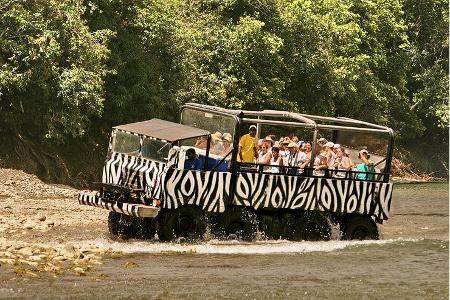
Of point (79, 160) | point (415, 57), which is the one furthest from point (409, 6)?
point (79, 160)

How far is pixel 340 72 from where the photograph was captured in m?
61.0

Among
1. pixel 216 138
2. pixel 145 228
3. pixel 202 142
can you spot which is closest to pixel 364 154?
pixel 216 138

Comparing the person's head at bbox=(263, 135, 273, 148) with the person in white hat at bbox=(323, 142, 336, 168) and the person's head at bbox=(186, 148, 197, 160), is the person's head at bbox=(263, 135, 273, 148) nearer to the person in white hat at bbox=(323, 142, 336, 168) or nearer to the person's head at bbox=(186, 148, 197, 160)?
the person in white hat at bbox=(323, 142, 336, 168)

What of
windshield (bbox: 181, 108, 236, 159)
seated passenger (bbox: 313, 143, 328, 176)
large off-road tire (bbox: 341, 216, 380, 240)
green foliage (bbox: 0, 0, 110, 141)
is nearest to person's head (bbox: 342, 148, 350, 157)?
seated passenger (bbox: 313, 143, 328, 176)

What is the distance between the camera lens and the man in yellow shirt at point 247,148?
29803 millimetres

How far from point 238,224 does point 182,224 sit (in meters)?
1.51

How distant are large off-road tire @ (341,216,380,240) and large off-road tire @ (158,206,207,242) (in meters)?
3.91

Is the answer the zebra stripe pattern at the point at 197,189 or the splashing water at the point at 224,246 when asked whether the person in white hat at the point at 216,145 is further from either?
the splashing water at the point at 224,246

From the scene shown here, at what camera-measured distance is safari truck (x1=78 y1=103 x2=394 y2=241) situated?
94.1ft

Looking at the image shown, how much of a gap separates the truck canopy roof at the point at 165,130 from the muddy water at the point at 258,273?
2.34 meters

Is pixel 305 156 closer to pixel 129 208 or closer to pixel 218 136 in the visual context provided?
pixel 218 136

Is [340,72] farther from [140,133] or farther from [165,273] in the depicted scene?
[165,273]

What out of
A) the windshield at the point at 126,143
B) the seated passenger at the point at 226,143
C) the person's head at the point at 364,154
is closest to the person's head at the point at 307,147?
the person's head at the point at 364,154

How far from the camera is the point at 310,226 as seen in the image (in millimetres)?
31016
